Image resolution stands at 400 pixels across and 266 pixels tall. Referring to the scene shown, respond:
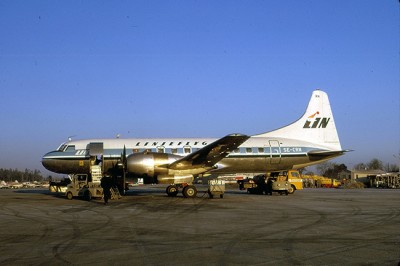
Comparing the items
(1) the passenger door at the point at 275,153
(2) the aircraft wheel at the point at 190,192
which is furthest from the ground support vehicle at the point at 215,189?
(1) the passenger door at the point at 275,153

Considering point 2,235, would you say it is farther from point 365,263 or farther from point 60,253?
point 365,263

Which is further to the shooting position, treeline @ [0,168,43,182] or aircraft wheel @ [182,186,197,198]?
treeline @ [0,168,43,182]

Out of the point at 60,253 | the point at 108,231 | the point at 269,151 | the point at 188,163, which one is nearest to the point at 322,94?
the point at 269,151

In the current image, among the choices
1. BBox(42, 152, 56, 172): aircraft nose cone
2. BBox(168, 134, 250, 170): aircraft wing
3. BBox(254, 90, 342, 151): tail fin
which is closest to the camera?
BBox(168, 134, 250, 170): aircraft wing

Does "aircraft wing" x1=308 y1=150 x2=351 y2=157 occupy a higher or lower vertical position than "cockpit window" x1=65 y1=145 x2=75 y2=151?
lower

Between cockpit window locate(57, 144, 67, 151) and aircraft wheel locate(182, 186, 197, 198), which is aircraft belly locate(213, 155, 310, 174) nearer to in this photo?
aircraft wheel locate(182, 186, 197, 198)

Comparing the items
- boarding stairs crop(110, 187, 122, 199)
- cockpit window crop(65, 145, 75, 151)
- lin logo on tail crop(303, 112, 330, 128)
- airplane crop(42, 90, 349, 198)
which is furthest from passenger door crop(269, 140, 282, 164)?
cockpit window crop(65, 145, 75, 151)

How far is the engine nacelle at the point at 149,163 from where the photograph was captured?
2414 cm

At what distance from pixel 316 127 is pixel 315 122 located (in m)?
0.42

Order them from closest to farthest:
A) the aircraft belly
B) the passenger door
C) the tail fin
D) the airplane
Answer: the airplane
the aircraft belly
the passenger door
the tail fin

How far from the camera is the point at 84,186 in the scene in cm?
2584

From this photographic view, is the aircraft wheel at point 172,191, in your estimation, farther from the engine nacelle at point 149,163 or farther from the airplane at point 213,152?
the engine nacelle at point 149,163

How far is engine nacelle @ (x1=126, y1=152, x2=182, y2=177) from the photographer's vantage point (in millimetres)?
24141

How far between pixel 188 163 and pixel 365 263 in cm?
1822
